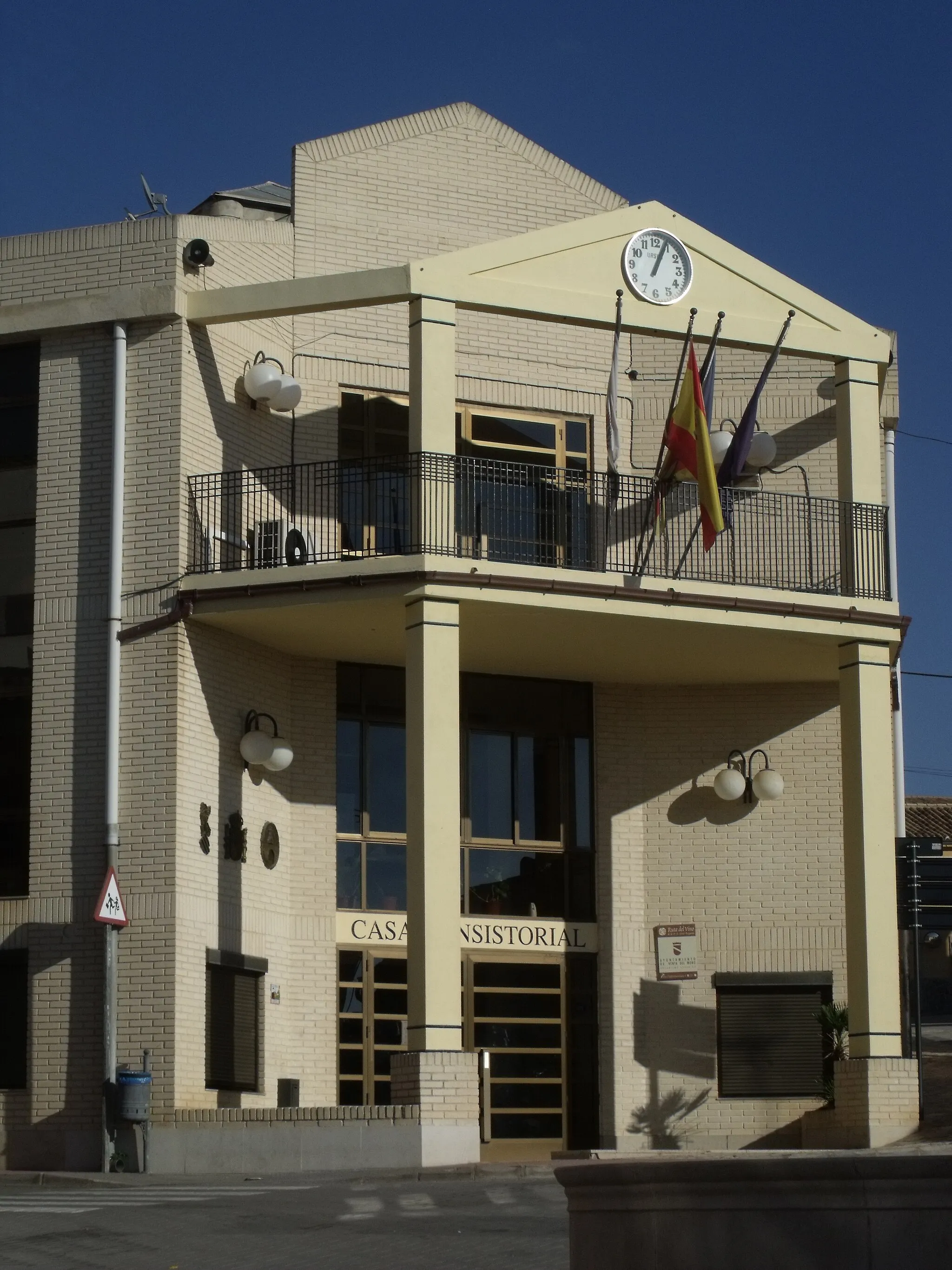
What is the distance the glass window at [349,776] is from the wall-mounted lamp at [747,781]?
4.22 meters

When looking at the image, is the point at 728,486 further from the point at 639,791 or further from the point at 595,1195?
the point at 595,1195

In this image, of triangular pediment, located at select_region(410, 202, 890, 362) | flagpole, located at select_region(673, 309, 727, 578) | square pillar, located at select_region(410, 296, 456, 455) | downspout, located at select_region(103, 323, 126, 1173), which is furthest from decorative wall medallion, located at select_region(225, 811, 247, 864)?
triangular pediment, located at select_region(410, 202, 890, 362)

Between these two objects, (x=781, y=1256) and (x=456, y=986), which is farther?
(x=456, y=986)

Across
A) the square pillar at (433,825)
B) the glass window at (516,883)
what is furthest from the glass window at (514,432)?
the glass window at (516,883)

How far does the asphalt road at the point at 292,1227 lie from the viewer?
485 inches

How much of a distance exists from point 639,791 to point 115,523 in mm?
7062

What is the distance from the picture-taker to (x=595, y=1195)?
934 cm

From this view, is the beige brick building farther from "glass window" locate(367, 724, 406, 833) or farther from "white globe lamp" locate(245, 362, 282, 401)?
"white globe lamp" locate(245, 362, 282, 401)

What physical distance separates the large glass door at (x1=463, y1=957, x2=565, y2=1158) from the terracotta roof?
20.8 meters

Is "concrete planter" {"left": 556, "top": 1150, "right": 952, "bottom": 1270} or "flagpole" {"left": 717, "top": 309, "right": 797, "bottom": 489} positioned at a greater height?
"flagpole" {"left": 717, "top": 309, "right": 797, "bottom": 489}

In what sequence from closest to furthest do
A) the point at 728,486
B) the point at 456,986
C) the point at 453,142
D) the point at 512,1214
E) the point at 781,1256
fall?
the point at 781,1256, the point at 512,1214, the point at 456,986, the point at 728,486, the point at 453,142

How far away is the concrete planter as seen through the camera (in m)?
8.46

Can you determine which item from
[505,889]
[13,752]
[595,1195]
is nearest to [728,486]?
[505,889]

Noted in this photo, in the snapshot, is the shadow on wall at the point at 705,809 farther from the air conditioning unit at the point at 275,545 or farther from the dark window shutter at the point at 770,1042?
the air conditioning unit at the point at 275,545
